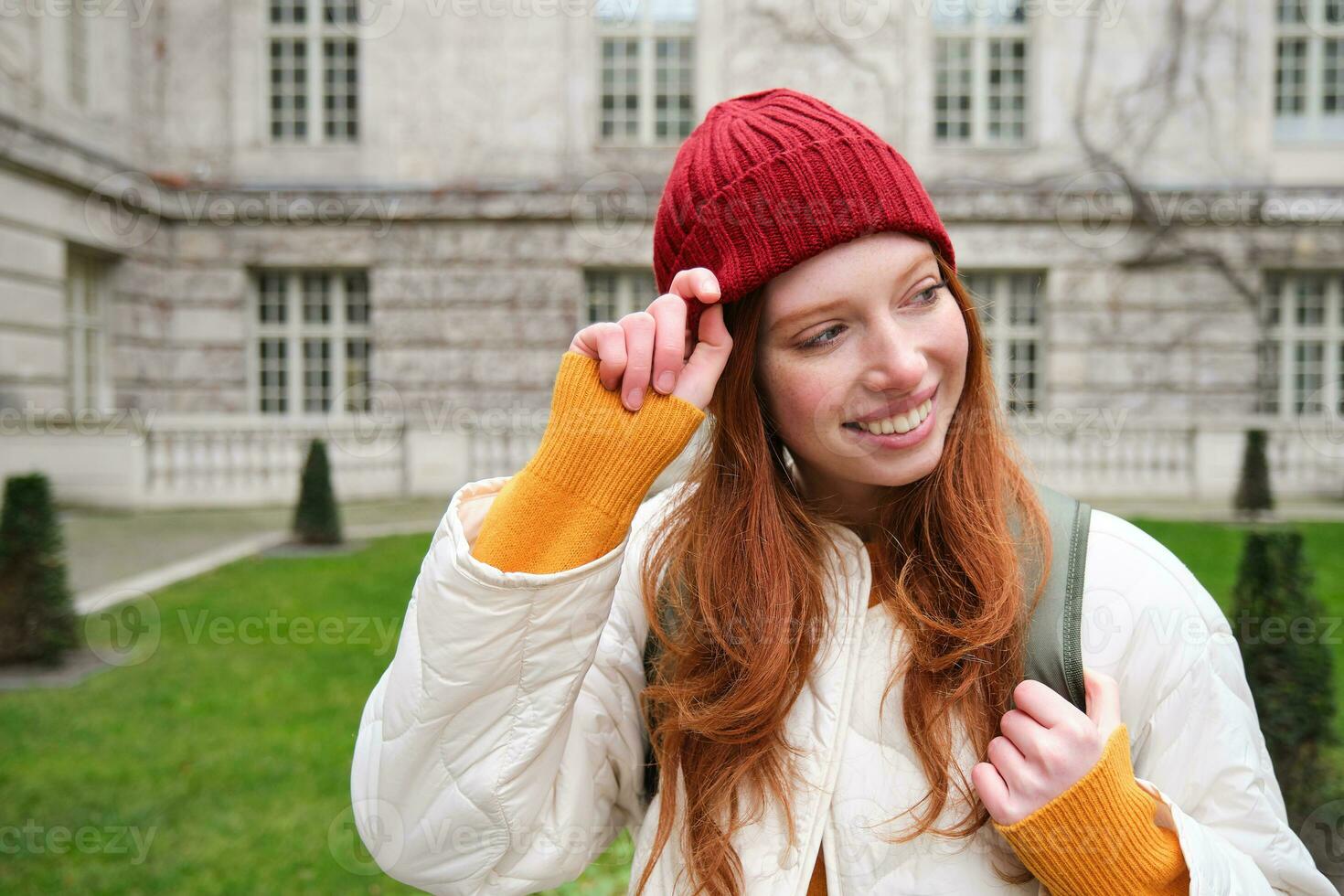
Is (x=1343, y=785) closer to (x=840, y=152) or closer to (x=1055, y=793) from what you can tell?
Result: (x=1055, y=793)

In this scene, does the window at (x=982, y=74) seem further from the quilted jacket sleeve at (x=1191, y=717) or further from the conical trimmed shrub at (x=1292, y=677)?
the quilted jacket sleeve at (x=1191, y=717)

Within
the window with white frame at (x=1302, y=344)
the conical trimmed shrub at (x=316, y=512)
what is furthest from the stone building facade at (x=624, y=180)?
the conical trimmed shrub at (x=316, y=512)

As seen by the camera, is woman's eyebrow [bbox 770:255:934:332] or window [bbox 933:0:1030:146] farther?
window [bbox 933:0:1030:146]

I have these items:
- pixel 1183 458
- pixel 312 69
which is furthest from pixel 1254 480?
pixel 312 69

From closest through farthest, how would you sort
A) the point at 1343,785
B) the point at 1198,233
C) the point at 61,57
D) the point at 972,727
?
the point at 972,727 → the point at 1343,785 → the point at 61,57 → the point at 1198,233

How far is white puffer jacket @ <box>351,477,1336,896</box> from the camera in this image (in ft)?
4.32

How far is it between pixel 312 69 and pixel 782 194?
54.3 ft

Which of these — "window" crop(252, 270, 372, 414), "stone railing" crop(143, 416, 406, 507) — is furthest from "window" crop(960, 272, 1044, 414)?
"window" crop(252, 270, 372, 414)

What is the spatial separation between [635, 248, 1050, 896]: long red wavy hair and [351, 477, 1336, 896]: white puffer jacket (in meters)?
0.04

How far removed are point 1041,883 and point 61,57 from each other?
15775 mm

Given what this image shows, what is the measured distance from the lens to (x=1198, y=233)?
48.8 feet

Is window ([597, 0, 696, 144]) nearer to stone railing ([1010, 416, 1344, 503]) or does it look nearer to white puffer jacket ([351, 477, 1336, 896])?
stone railing ([1010, 416, 1344, 503])

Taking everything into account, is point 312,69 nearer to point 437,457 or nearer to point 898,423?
point 437,457

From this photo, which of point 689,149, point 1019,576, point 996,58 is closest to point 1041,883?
point 1019,576
